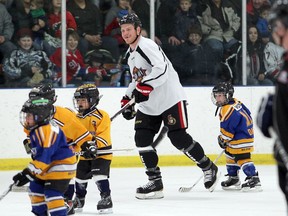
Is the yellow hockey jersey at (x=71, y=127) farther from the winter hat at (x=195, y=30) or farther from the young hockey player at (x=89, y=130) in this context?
the winter hat at (x=195, y=30)

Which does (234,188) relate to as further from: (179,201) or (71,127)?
(71,127)

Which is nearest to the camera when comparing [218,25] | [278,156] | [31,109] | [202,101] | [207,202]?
Answer: [278,156]

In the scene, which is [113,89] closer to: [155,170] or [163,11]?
[163,11]

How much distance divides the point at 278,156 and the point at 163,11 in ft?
19.4

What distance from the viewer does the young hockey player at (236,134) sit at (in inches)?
268

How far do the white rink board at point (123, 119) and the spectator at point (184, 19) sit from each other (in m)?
0.70

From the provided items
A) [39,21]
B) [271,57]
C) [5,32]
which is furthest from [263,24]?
[5,32]

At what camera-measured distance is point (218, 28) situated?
9.45 metres

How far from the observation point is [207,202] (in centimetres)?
615

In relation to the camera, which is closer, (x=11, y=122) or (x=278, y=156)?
(x=278, y=156)

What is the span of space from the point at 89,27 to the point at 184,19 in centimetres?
102

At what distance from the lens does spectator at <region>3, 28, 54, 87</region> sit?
338 inches

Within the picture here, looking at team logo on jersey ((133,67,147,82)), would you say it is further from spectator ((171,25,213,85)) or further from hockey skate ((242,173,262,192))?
spectator ((171,25,213,85))

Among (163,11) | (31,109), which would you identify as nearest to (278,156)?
(31,109)
